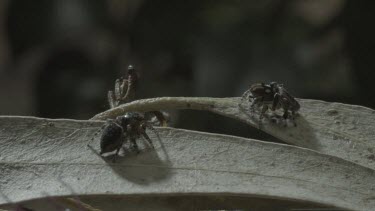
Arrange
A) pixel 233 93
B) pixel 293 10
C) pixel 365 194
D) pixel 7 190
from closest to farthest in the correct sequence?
pixel 7 190
pixel 365 194
pixel 233 93
pixel 293 10

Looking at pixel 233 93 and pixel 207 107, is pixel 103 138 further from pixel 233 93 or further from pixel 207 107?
pixel 233 93

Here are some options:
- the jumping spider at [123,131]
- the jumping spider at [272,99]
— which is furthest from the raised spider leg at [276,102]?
the jumping spider at [123,131]

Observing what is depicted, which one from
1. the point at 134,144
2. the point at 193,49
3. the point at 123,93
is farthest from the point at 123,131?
the point at 193,49

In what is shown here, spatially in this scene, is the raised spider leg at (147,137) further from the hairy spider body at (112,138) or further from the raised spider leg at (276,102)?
the raised spider leg at (276,102)

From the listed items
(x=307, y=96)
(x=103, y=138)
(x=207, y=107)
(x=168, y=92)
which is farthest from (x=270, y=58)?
(x=103, y=138)

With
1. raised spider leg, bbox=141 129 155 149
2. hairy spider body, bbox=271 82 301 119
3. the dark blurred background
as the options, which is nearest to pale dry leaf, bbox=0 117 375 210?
raised spider leg, bbox=141 129 155 149
